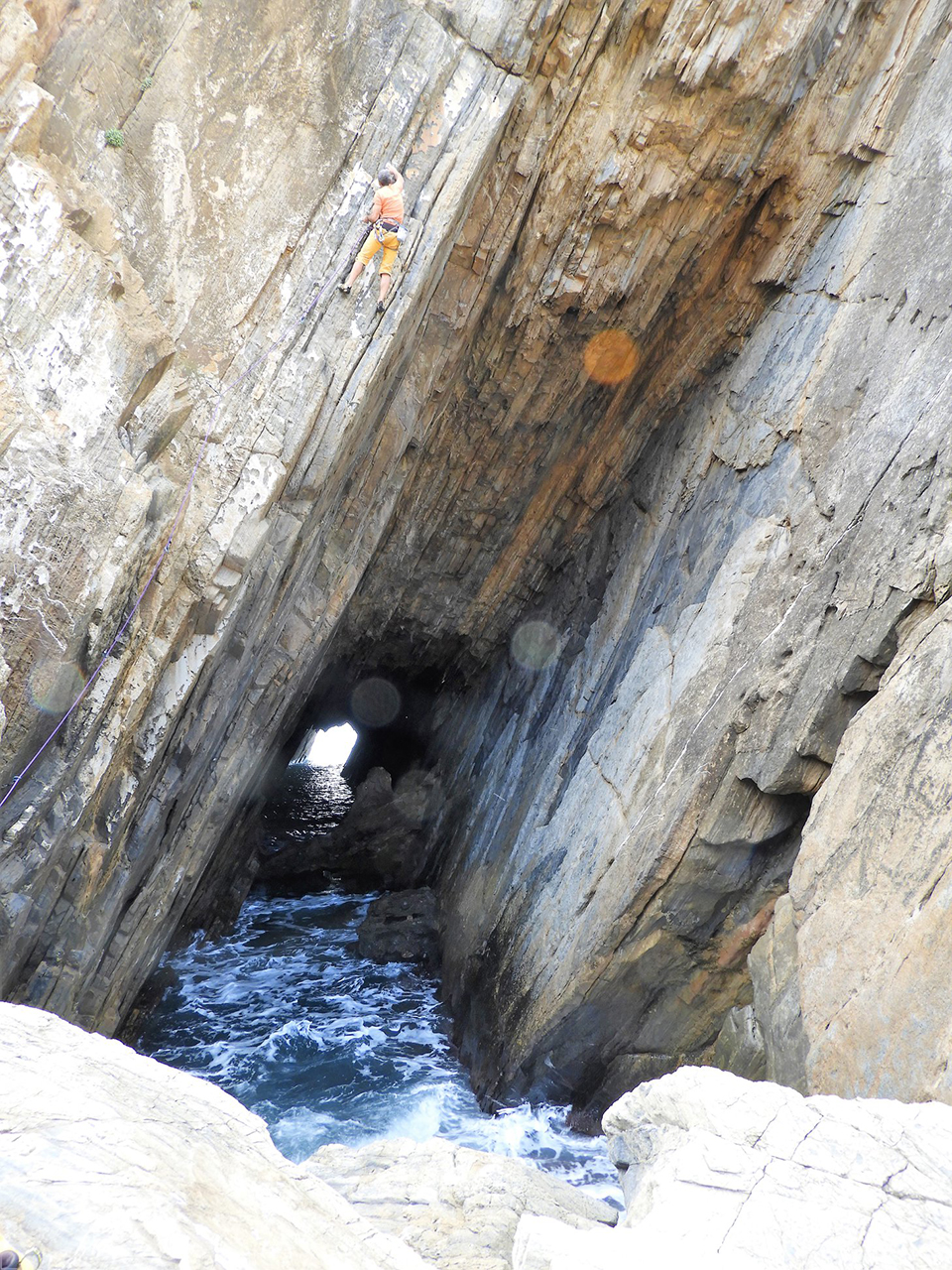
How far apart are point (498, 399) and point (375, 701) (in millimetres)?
12304

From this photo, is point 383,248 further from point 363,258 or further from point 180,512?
point 180,512

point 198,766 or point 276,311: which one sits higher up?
point 276,311

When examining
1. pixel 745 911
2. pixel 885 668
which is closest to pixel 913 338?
pixel 885 668

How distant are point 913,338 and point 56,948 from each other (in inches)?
456

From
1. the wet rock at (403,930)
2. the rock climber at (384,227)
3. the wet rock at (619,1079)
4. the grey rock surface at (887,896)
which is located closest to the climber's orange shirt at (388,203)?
the rock climber at (384,227)

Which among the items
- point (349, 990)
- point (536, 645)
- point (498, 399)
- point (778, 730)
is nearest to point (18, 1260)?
point (778, 730)

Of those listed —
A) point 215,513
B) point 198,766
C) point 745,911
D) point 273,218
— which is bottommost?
point 198,766

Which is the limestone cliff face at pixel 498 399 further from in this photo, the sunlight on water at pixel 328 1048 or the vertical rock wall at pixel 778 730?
the sunlight on water at pixel 328 1048

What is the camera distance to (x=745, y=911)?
1002cm

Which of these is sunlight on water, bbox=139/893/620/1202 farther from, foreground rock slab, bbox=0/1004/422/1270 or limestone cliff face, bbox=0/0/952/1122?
foreground rock slab, bbox=0/1004/422/1270

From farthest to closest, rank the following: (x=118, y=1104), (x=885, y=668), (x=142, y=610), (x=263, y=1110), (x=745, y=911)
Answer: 1. (x=263, y=1110)
2. (x=745, y=911)
3. (x=142, y=610)
4. (x=885, y=668)
5. (x=118, y=1104)

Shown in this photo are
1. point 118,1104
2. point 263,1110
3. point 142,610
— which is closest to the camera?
point 118,1104

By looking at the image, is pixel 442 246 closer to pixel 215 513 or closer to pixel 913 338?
pixel 215 513

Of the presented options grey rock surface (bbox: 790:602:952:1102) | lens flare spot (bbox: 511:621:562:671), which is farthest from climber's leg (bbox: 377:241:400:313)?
lens flare spot (bbox: 511:621:562:671)
